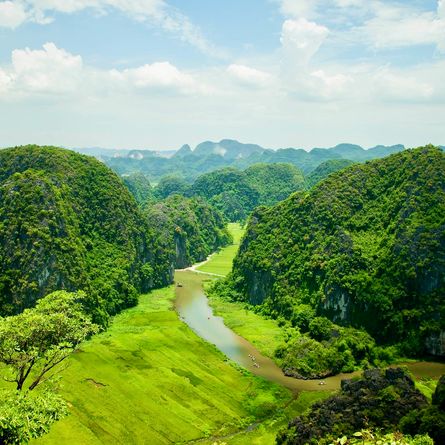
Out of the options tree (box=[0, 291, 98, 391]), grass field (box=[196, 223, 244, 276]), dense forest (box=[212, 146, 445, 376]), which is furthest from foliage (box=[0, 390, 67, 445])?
grass field (box=[196, 223, 244, 276])

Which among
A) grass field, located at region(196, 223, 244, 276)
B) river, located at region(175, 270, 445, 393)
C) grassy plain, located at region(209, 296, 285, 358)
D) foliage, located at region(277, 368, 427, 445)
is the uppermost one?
foliage, located at region(277, 368, 427, 445)

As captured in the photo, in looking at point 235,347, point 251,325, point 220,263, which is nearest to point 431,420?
point 235,347

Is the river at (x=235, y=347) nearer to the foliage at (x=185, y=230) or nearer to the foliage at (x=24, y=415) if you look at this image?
the foliage at (x=185, y=230)

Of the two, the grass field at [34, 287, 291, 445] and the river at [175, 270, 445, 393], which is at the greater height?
the grass field at [34, 287, 291, 445]

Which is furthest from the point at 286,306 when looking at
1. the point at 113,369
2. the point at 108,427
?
the point at 108,427

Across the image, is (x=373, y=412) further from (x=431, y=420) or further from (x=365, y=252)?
(x=365, y=252)

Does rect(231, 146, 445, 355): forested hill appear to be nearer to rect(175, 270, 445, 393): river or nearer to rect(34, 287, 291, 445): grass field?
rect(175, 270, 445, 393): river
